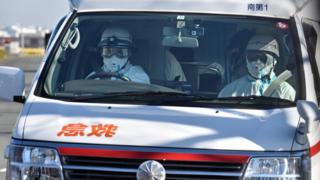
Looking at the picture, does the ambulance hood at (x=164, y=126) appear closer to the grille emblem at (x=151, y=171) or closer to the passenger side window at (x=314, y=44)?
the grille emblem at (x=151, y=171)

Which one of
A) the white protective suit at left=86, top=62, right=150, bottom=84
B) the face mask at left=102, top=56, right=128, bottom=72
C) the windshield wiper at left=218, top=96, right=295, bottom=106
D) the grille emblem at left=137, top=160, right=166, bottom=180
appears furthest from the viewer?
the face mask at left=102, top=56, right=128, bottom=72

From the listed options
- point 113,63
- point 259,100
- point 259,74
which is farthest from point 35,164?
point 259,74

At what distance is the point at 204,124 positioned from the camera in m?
4.38

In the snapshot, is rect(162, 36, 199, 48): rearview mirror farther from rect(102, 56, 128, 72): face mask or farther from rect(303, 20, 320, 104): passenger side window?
rect(303, 20, 320, 104): passenger side window

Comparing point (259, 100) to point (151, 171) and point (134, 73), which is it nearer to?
point (134, 73)

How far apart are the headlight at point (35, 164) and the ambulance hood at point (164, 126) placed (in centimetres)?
8

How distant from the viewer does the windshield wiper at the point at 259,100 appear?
15.5 feet

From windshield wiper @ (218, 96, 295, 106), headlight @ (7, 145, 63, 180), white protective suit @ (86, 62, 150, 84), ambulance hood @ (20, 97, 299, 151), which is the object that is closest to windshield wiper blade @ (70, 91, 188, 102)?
ambulance hood @ (20, 97, 299, 151)

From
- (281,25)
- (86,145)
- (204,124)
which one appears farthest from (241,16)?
(86,145)

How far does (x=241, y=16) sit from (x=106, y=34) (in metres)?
1.02

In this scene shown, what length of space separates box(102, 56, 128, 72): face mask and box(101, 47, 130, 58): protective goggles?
27 mm

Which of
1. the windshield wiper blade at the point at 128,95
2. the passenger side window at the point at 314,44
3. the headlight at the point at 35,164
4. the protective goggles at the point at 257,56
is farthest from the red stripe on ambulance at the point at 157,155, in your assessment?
the passenger side window at the point at 314,44

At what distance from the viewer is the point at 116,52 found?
17.7 ft

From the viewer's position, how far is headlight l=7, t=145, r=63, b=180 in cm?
426
